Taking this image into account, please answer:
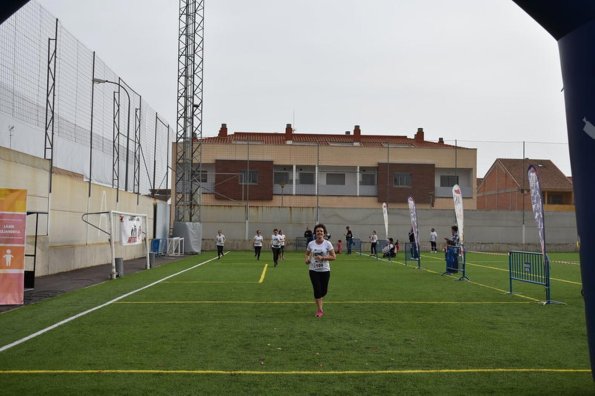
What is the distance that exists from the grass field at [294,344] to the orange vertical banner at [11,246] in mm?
445

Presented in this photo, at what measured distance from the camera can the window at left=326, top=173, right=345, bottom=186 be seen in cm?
5594

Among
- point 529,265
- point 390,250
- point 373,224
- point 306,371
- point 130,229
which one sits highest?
point 373,224

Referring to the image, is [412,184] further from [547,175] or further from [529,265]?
[529,265]

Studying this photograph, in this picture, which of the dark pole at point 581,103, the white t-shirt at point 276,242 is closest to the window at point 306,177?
the white t-shirt at point 276,242

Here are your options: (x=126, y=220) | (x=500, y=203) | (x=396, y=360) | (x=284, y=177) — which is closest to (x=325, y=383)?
(x=396, y=360)

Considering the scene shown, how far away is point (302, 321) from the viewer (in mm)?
11125

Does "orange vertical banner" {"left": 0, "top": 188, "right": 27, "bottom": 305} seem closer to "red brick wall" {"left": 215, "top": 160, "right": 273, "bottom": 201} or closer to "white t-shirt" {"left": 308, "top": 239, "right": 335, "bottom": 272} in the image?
"white t-shirt" {"left": 308, "top": 239, "right": 335, "bottom": 272}

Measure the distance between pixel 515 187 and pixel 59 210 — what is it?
4348 cm

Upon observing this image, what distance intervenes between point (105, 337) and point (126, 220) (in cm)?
1504

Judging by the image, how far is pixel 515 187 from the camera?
55625mm

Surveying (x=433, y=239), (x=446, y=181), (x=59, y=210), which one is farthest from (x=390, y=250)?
(x=446, y=181)

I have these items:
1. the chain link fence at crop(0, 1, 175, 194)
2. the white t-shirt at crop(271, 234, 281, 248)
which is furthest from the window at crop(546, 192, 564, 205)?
the white t-shirt at crop(271, 234, 281, 248)

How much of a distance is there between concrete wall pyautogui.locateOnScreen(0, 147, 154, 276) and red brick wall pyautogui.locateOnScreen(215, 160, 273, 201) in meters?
22.8

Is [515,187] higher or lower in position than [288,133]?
lower
